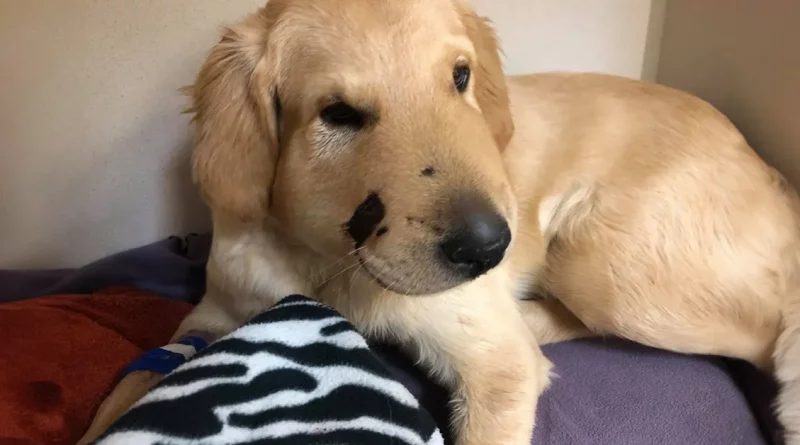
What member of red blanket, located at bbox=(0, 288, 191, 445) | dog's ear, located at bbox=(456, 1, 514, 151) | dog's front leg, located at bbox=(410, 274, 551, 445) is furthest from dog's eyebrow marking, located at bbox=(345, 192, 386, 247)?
red blanket, located at bbox=(0, 288, 191, 445)

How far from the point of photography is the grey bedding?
1.41m

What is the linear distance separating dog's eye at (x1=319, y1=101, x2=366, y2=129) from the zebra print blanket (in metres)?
0.32

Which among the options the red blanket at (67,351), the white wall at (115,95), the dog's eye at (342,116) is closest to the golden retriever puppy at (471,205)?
the dog's eye at (342,116)

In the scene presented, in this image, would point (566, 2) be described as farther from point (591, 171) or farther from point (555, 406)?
point (555, 406)

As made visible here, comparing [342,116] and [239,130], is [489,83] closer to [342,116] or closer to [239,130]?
[342,116]

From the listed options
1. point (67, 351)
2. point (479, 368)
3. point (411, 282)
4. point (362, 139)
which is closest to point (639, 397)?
point (479, 368)

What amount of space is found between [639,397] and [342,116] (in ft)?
2.79

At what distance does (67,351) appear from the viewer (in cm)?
149

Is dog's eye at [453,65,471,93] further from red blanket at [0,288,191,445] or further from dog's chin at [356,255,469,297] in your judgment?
red blanket at [0,288,191,445]

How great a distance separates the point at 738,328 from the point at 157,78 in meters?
1.52

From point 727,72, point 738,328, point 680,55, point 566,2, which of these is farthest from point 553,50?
point 738,328

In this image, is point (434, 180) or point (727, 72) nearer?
point (434, 180)

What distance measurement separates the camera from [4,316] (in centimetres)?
155

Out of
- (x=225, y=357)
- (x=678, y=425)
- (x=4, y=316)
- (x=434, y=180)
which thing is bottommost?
(x=678, y=425)
